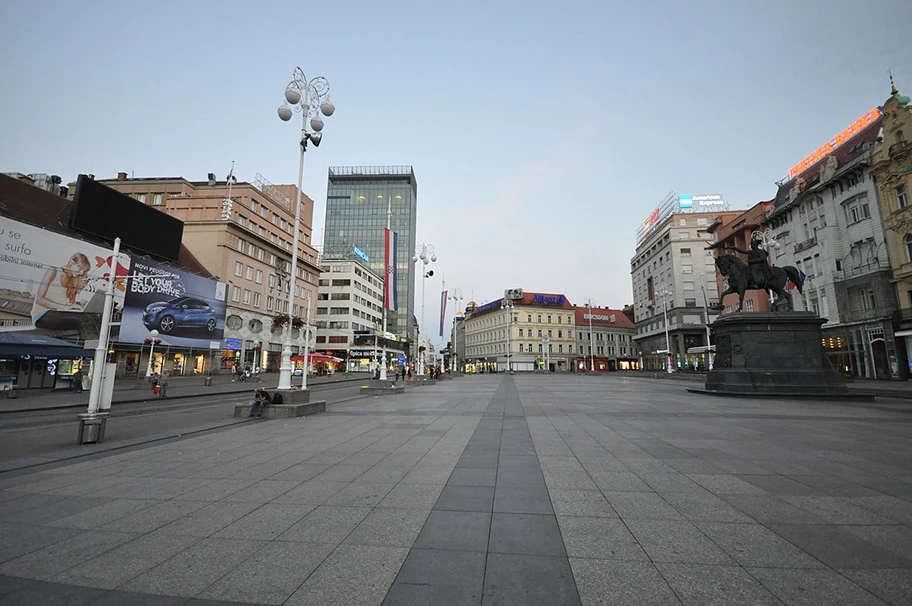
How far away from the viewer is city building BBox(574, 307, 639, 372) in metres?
100

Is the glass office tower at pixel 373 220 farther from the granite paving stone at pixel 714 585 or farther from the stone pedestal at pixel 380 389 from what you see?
the granite paving stone at pixel 714 585

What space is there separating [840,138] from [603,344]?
66928 millimetres

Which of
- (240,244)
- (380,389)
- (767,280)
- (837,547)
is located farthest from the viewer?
(240,244)

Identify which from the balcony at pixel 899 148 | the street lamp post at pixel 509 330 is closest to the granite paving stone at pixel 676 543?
the balcony at pixel 899 148

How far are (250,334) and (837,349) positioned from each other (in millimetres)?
63796

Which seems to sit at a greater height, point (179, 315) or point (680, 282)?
point (680, 282)

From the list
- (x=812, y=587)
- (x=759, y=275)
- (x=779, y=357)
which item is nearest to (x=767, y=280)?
(x=759, y=275)

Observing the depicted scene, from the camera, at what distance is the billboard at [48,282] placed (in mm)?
27766

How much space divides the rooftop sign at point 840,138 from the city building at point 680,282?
60.7ft

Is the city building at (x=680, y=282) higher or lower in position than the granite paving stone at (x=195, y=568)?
higher

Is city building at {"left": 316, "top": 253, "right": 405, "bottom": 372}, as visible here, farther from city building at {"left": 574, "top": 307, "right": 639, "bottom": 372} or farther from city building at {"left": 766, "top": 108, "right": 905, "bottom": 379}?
city building at {"left": 766, "top": 108, "right": 905, "bottom": 379}

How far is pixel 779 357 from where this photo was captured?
19.9m

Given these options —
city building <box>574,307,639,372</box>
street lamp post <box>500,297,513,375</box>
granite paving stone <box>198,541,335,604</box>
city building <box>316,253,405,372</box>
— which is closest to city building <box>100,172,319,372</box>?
city building <box>316,253,405,372</box>

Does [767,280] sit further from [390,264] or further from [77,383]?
[77,383]
